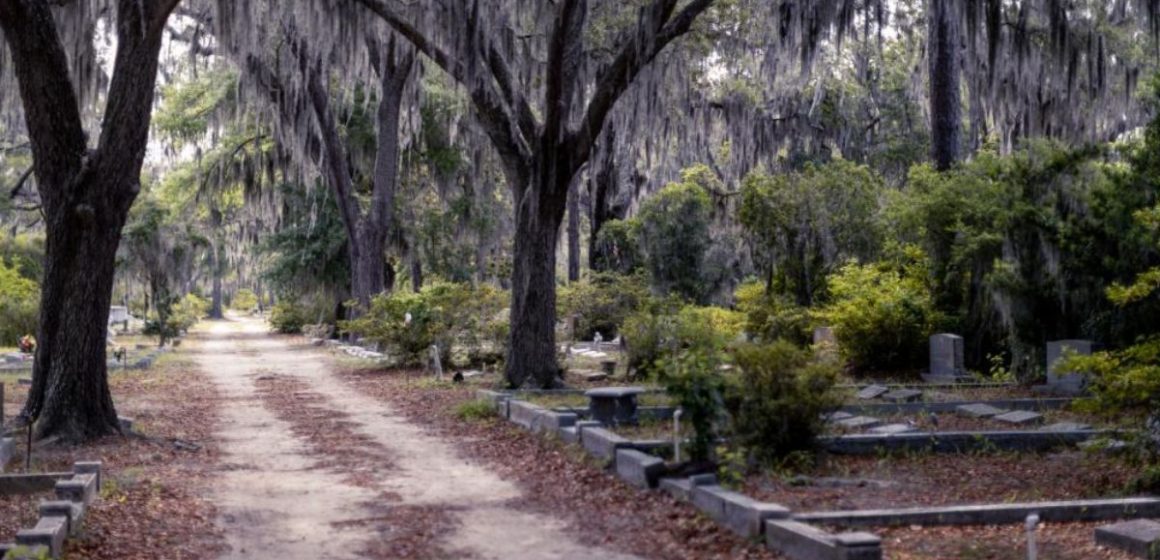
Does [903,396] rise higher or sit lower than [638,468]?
higher

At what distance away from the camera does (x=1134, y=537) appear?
705cm

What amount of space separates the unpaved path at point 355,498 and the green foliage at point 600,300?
36.9ft

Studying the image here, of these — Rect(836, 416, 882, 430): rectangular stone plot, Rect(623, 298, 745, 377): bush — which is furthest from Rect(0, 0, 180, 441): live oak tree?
Rect(623, 298, 745, 377): bush

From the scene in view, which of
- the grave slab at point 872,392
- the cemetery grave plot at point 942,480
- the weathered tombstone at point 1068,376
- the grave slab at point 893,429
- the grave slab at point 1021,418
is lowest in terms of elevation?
the cemetery grave plot at point 942,480

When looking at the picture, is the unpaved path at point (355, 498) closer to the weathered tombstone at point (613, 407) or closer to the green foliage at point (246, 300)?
the weathered tombstone at point (613, 407)

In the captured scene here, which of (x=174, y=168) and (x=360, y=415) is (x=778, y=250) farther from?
(x=174, y=168)

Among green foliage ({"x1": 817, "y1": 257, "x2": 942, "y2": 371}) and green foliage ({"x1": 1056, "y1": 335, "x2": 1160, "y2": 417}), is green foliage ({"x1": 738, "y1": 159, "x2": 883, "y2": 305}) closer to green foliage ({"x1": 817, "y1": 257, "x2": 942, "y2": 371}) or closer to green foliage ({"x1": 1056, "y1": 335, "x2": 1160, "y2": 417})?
green foliage ({"x1": 817, "y1": 257, "x2": 942, "y2": 371})

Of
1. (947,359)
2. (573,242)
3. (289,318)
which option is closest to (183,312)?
(289,318)

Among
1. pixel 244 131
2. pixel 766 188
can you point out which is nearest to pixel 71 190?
pixel 766 188

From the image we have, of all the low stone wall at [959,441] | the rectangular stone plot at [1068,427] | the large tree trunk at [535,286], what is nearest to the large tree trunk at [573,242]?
the large tree trunk at [535,286]

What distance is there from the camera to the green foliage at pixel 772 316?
21.3 metres

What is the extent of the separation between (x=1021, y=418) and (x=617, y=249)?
65.5 feet

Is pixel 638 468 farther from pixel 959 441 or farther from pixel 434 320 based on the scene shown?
pixel 434 320

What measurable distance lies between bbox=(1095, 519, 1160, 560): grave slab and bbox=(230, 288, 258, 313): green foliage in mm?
116947
